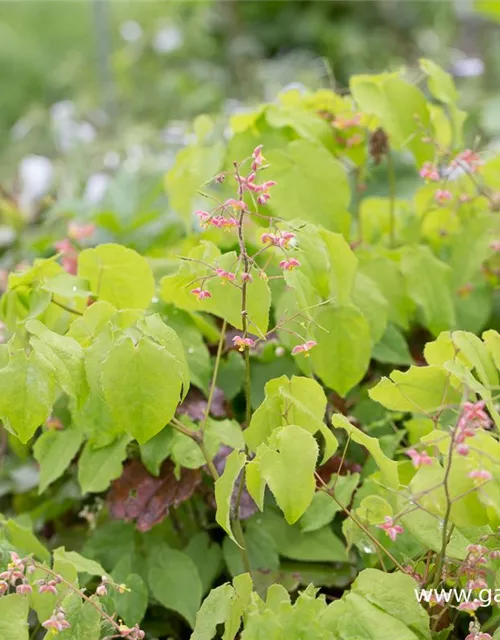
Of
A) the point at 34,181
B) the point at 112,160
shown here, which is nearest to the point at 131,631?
the point at 34,181

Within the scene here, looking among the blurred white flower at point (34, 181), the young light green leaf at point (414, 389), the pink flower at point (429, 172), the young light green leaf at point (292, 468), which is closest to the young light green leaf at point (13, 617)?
the young light green leaf at point (292, 468)

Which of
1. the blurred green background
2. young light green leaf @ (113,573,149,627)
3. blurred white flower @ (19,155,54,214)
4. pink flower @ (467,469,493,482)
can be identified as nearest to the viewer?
pink flower @ (467,469,493,482)

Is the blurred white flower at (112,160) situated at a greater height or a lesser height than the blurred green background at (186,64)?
greater

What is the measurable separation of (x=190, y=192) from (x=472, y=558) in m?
0.57

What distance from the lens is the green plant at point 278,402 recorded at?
69cm

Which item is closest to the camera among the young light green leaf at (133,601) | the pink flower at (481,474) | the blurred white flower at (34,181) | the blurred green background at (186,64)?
the pink flower at (481,474)

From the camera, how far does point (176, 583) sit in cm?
91

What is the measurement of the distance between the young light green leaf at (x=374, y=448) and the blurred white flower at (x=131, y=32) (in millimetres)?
3538

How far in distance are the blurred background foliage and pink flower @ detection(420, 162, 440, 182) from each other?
2.97 ft

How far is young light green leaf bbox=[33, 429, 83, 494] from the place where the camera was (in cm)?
91

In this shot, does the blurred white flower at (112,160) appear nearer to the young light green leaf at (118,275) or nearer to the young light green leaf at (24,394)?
the young light green leaf at (118,275)

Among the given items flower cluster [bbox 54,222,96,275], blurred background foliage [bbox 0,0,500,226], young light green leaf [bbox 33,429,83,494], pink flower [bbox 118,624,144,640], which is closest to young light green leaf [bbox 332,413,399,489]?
pink flower [bbox 118,624,144,640]

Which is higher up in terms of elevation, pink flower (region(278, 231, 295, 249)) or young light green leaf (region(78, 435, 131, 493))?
pink flower (region(278, 231, 295, 249))

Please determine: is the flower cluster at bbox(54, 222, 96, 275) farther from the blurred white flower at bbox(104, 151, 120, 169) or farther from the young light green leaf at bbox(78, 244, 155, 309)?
the blurred white flower at bbox(104, 151, 120, 169)
